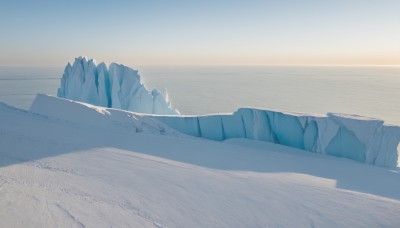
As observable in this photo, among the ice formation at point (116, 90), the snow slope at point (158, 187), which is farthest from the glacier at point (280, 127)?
the ice formation at point (116, 90)

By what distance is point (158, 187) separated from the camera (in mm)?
4820

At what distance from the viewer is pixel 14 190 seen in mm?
4031

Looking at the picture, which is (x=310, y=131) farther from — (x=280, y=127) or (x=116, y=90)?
(x=116, y=90)

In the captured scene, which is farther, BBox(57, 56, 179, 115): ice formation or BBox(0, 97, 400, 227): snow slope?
BBox(57, 56, 179, 115): ice formation

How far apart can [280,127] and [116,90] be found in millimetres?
11596

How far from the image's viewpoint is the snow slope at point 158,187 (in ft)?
12.5

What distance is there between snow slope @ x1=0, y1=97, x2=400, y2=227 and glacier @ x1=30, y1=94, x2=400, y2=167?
2.29 metres

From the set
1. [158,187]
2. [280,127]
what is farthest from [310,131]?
[158,187]

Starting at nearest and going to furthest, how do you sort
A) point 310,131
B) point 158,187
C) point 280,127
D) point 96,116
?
point 158,187 < point 96,116 < point 310,131 < point 280,127

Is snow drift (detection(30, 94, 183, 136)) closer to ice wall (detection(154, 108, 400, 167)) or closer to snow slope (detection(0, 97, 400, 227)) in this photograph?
ice wall (detection(154, 108, 400, 167))

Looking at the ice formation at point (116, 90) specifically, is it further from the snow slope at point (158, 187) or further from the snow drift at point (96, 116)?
the snow slope at point (158, 187)

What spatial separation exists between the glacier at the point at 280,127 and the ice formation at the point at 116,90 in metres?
6.25

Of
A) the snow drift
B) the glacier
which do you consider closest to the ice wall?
the glacier

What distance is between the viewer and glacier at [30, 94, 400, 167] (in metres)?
10.2
